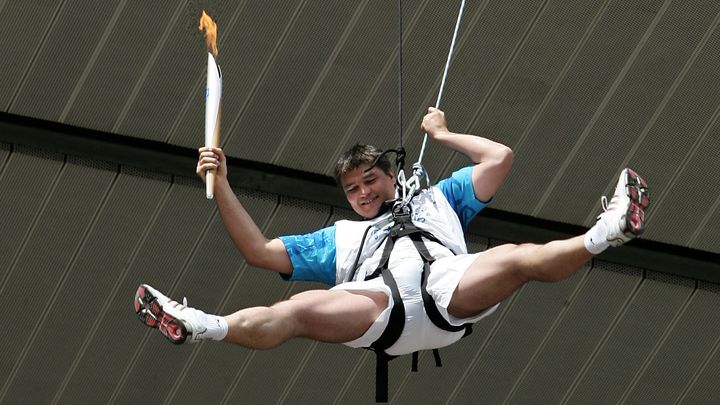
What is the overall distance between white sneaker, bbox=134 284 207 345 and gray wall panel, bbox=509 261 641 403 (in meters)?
3.61

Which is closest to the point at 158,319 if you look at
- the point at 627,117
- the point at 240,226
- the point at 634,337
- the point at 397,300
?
the point at 240,226

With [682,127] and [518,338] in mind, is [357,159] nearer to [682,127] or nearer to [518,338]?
[682,127]

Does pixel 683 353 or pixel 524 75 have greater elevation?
pixel 524 75

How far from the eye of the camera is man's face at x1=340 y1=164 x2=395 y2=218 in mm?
7129

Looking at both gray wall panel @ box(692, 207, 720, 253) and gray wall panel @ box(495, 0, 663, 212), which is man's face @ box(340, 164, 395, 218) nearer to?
gray wall panel @ box(495, 0, 663, 212)

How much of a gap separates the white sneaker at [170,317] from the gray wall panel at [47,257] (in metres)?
2.91

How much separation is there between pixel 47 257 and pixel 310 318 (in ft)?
9.91

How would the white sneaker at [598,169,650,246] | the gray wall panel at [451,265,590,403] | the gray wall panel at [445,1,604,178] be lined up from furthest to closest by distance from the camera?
the gray wall panel at [451,265,590,403] < the gray wall panel at [445,1,604,178] < the white sneaker at [598,169,650,246]

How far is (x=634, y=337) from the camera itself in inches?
376

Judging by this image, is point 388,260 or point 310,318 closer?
point 310,318

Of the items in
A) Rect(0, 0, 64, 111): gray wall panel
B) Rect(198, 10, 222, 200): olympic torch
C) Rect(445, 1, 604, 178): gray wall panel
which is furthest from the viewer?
Rect(445, 1, 604, 178): gray wall panel

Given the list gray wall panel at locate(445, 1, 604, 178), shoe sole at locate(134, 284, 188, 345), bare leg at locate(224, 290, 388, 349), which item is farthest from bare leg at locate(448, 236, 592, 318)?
gray wall panel at locate(445, 1, 604, 178)

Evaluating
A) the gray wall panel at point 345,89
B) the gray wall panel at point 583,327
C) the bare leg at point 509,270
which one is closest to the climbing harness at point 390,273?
the bare leg at point 509,270

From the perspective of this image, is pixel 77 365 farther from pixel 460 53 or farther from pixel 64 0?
pixel 460 53
